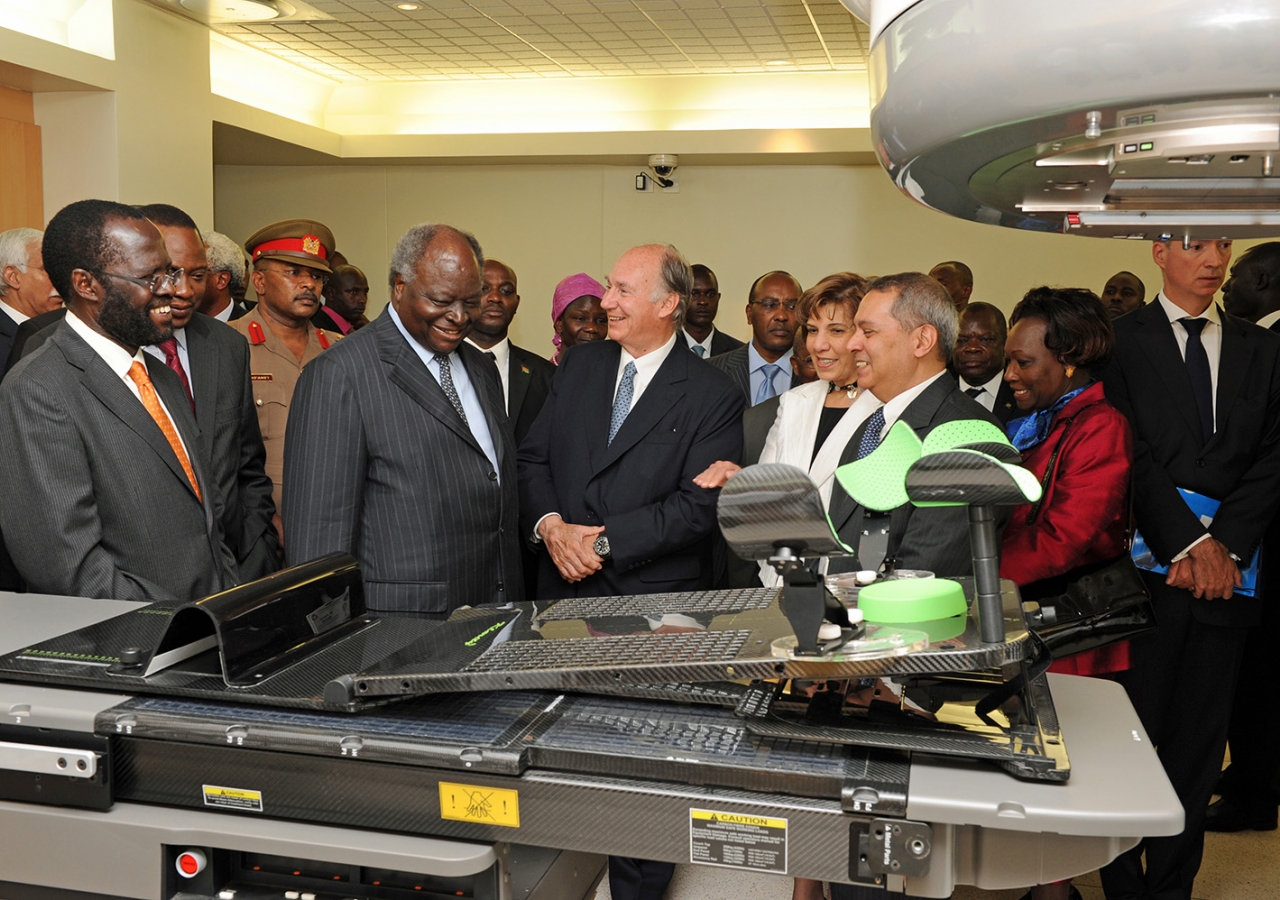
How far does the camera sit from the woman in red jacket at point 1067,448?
233cm

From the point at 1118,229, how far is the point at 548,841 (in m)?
0.89

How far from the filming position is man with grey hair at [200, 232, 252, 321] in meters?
4.05

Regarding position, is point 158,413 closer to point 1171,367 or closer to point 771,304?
point 1171,367

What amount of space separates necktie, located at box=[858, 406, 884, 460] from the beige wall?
19.0 feet

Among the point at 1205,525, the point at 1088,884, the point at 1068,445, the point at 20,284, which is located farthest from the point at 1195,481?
the point at 20,284

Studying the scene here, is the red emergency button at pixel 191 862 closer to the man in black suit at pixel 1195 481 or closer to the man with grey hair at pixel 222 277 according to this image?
the man in black suit at pixel 1195 481

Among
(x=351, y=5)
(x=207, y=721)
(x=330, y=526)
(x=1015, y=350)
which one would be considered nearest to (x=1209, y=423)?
(x=1015, y=350)

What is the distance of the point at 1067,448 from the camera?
239cm

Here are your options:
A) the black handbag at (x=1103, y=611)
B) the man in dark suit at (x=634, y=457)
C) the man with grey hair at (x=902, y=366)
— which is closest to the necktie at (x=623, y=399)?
the man in dark suit at (x=634, y=457)

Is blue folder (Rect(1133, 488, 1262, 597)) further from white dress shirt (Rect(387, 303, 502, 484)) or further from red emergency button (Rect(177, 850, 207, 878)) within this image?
red emergency button (Rect(177, 850, 207, 878))

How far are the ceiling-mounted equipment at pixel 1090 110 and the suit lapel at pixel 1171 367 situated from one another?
1773 millimetres

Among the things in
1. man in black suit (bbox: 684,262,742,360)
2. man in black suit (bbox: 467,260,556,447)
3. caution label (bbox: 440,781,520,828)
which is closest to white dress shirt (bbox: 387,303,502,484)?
man in black suit (bbox: 467,260,556,447)

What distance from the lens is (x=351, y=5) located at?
594 cm

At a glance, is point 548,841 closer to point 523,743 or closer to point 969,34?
point 523,743
